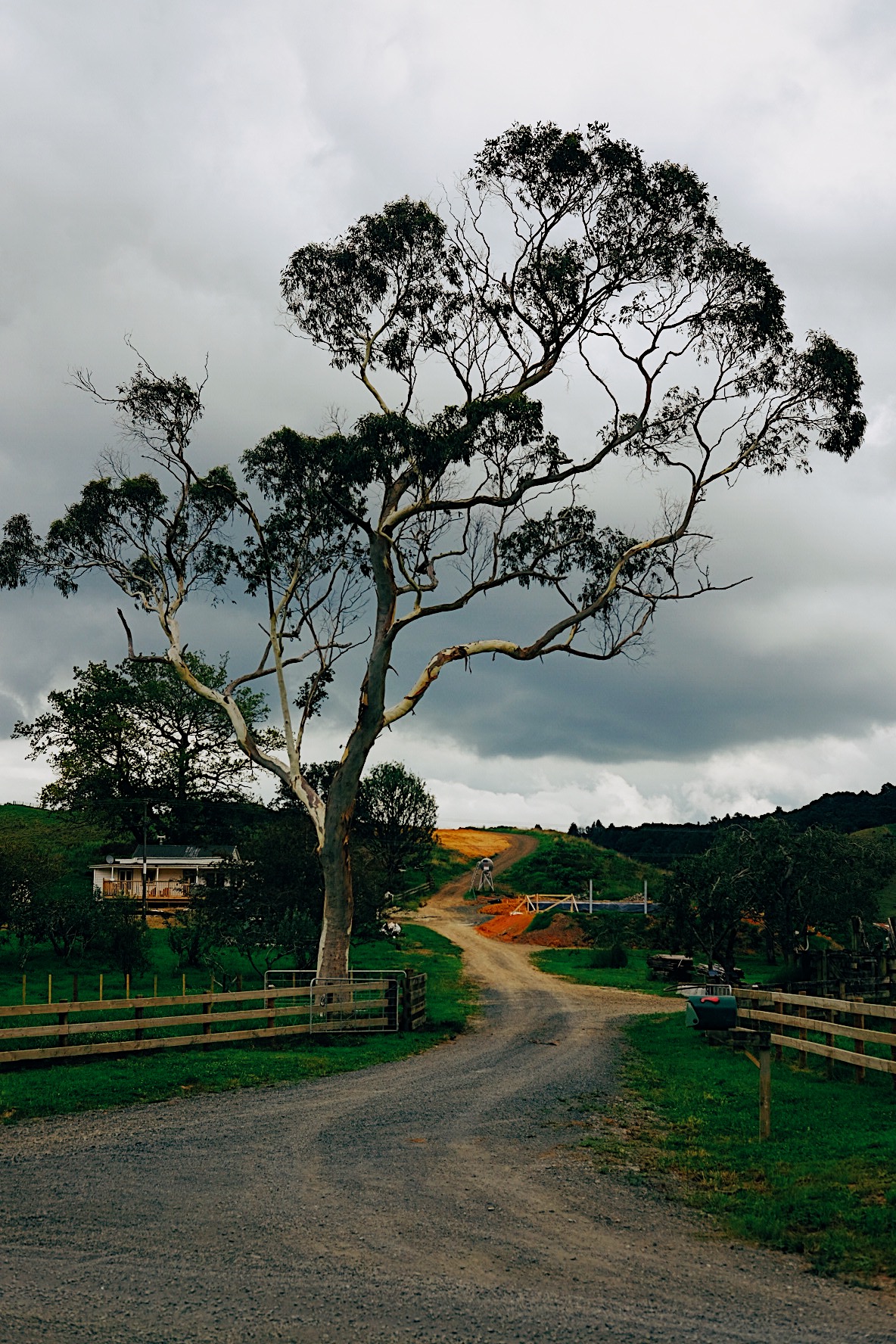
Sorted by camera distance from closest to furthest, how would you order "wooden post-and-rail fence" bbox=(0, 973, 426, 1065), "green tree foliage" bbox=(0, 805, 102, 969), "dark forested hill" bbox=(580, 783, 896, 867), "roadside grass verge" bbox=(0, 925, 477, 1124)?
"roadside grass verge" bbox=(0, 925, 477, 1124)
"wooden post-and-rail fence" bbox=(0, 973, 426, 1065)
"green tree foliage" bbox=(0, 805, 102, 969)
"dark forested hill" bbox=(580, 783, 896, 867)

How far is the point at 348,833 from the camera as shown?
1030 inches

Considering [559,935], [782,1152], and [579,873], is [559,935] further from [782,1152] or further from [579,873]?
[782,1152]

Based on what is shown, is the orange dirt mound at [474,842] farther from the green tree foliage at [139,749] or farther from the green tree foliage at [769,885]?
the green tree foliage at [769,885]

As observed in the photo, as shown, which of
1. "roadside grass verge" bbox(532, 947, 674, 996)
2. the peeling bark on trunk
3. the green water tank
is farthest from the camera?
"roadside grass verge" bbox(532, 947, 674, 996)

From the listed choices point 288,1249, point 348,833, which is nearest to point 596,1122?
point 288,1249

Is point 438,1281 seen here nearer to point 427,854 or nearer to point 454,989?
point 454,989

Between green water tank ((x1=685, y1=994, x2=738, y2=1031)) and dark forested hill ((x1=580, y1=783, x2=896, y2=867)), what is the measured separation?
62.1 metres

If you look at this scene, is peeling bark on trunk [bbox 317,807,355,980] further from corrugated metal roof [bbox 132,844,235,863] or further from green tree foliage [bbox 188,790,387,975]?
corrugated metal roof [bbox 132,844,235,863]

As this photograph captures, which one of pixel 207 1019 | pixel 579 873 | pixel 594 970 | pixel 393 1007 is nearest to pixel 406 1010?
pixel 393 1007

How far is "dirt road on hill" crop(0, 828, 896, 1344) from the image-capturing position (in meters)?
6.24

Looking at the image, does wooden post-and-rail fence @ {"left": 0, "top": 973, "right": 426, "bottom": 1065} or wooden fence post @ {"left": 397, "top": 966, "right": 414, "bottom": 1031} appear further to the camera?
wooden fence post @ {"left": 397, "top": 966, "right": 414, "bottom": 1031}

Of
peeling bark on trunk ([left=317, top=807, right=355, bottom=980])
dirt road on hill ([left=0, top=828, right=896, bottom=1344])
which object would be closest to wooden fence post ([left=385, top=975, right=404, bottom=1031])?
peeling bark on trunk ([left=317, top=807, right=355, bottom=980])

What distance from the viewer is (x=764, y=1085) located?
1150 cm

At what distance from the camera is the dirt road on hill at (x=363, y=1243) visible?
6.24 meters
